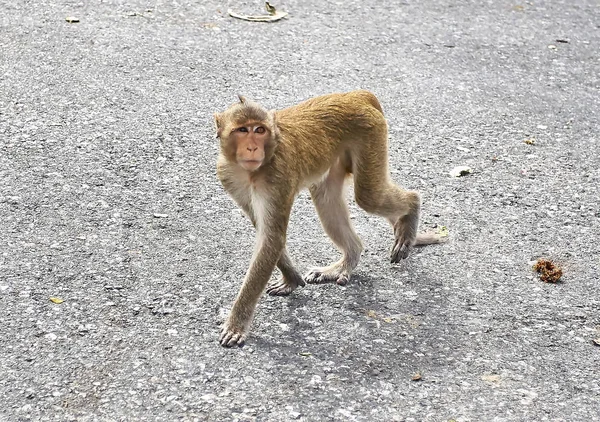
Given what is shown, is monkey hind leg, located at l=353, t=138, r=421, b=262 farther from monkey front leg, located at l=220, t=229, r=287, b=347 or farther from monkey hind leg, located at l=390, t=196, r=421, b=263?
monkey front leg, located at l=220, t=229, r=287, b=347

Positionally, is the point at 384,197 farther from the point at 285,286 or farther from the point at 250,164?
the point at 250,164

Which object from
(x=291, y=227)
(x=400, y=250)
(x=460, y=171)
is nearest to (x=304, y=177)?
(x=400, y=250)

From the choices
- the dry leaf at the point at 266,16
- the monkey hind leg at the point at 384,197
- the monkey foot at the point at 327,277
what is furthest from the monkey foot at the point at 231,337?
the dry leaf at the point at 266,16

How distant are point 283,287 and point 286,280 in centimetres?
4

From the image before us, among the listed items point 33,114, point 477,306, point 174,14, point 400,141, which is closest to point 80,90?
point 33,114

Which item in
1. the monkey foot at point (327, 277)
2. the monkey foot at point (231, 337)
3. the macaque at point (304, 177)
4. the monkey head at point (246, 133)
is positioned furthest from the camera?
the monkey foot at point (327, 277)

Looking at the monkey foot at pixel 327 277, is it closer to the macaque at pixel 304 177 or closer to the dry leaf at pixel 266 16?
the macaque at pixel 304 177

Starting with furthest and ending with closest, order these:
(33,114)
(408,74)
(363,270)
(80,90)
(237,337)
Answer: (408,74)
(80,90)
(33,114)
(363,270)
(237,337)

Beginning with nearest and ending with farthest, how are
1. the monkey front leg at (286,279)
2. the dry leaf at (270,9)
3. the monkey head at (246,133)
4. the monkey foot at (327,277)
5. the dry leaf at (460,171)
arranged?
1. the monkey head at (246,133)
2. the monkey front leg at (286,279)
3. the monkey foot at (327,277)
4. the dry leaf at (460,171)
5. the dry leaf at (270,9)

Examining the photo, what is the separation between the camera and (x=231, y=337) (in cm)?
430

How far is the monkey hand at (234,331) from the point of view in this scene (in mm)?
4289

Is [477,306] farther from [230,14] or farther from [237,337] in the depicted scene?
[230,14]

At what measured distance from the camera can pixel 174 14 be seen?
27.8ft

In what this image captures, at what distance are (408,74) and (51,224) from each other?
3711 millimetres
